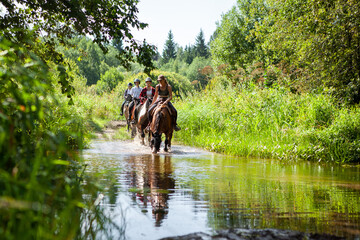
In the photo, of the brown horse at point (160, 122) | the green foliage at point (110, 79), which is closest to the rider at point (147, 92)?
the brown horse at point (160, 122)

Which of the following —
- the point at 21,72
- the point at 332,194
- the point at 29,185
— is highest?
the point at 21,72

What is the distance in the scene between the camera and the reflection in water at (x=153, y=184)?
4762mm

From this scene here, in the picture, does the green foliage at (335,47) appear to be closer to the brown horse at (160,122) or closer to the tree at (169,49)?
the brown horse at (160,122)

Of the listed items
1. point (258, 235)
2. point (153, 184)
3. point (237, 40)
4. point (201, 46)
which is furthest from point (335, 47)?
point (201, 46)

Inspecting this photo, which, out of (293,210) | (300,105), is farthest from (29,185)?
(300,105)

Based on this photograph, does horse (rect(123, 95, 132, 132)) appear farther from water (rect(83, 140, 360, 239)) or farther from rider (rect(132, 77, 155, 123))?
water (rect(83, 140, 360, 239))

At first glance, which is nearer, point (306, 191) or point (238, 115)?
point (306, 191)

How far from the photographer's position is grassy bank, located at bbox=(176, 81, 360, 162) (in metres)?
10.7

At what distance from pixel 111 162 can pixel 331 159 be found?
5724 mm

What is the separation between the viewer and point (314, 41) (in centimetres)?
1405

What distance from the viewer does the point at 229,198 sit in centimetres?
538

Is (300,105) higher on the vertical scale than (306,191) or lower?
higher

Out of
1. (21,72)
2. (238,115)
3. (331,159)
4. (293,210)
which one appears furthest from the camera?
(238,115)

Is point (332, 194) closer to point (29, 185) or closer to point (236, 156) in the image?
point (29, 185)
